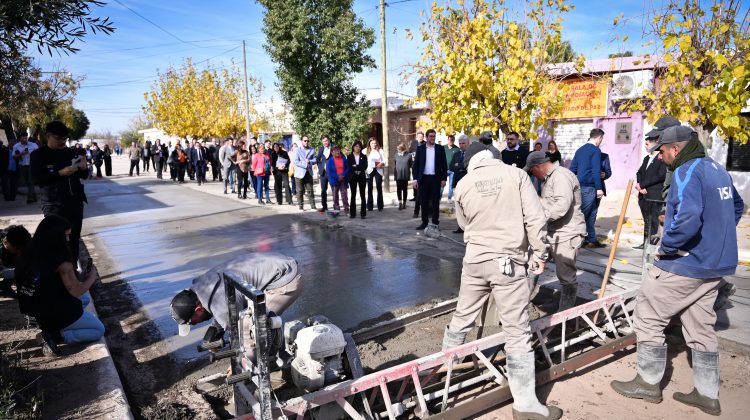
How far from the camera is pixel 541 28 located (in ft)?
31.7

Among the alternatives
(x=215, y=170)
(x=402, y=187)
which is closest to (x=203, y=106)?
(x=215, y=170)

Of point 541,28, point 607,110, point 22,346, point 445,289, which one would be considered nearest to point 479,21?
point 541,28

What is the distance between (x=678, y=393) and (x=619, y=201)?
10.5m

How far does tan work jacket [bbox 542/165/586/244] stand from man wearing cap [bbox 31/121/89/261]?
5.15m

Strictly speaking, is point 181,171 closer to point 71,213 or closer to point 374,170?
point 374,170

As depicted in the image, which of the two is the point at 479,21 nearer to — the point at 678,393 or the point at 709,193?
the point at 709,193

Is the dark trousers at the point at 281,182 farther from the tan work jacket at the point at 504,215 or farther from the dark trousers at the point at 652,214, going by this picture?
the tan work jacket at the point at 504,215

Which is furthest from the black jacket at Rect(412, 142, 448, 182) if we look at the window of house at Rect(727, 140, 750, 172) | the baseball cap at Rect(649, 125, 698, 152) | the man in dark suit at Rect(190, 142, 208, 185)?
the man in dark suit at Rect(190, 142, 208, 185)

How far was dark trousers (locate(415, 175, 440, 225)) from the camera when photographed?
924cm

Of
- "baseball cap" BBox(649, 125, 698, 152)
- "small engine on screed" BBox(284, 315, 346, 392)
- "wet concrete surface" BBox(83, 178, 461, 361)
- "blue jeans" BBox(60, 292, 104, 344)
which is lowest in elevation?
"wet concrete surface" BBox(83, 178, 461, 361)

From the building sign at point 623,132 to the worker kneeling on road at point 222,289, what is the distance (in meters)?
12.4

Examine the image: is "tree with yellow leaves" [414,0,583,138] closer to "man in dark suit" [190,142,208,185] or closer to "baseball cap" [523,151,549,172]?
"baseball cap" [523,151,549,172]

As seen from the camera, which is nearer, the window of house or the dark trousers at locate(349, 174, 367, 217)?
the dark trousers at locate(349, 174, 367, 217)

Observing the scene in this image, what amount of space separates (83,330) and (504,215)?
3.64 m
